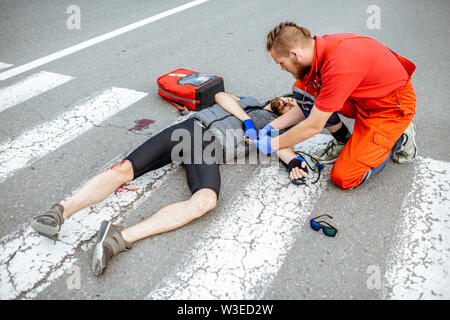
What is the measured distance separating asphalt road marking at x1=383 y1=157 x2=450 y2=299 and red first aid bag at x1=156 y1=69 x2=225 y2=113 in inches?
95.8

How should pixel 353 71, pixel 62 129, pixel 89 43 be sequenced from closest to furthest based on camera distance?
pixel 353 71 < pixel 62 129 < pixel 89 43

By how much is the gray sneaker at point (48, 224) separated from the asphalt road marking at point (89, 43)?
3.33 meters

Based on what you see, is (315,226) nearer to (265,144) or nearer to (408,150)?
(265,144)

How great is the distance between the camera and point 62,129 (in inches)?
159

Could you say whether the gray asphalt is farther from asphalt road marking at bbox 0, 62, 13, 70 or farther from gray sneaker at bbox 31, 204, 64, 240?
gray sneaker at bbox 31, 204, 64, 240

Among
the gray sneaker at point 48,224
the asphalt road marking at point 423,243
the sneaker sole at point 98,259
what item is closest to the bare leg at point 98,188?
the gray sneaker at point 48,224

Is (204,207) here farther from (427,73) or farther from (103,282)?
(427,73)

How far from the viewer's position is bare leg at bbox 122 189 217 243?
2701mm

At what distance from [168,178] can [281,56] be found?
4.96 feet

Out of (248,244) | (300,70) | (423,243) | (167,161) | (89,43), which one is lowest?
(248,244)

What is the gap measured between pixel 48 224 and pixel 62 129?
177 cm

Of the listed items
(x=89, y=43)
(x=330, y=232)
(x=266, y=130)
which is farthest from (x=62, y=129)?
(x=330, y=232)

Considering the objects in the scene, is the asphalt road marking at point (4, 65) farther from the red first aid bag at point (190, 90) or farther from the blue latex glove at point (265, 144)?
the blue latex glove at point (265, 144)
